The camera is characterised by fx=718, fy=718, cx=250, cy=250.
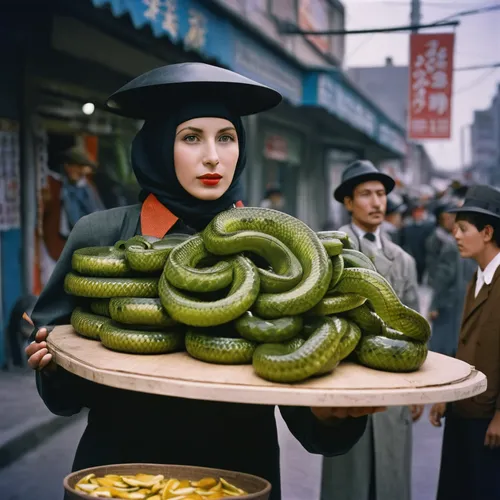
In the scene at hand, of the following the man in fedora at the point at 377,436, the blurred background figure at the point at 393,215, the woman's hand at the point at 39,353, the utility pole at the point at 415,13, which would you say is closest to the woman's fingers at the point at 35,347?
the woman's hand at the point at 39,353

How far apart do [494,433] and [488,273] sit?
0.89m

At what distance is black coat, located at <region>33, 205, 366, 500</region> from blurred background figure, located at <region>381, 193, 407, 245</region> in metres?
4.52

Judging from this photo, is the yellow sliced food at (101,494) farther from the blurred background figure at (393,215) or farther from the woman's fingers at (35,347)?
the blurred background figure at (393,215)

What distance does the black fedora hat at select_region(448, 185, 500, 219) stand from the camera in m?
4.10

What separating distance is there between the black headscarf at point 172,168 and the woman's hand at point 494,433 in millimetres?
2015

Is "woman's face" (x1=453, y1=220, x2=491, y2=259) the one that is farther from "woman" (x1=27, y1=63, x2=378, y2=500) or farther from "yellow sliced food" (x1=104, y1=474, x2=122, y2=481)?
"yellow sliced food" (x1=104, y1=474, x2=122, y2=481)

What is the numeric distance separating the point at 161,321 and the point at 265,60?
932 centimetres

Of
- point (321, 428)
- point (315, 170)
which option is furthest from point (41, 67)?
point (315, 170)

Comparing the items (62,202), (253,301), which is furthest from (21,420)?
(253,301)

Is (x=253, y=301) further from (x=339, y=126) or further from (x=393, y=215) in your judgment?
(x=339, y=126)

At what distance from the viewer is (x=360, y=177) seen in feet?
16.0

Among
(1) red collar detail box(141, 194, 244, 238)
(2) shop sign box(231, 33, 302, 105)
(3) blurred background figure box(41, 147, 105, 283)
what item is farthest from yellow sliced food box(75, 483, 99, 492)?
(2) shop sign box(231, 33, 302, 105)

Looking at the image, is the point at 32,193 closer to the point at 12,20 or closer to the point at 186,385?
the point at 12,20

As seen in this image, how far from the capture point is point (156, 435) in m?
2.27
